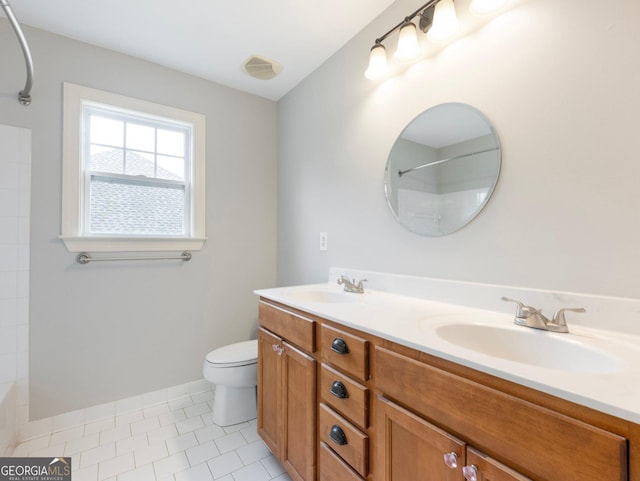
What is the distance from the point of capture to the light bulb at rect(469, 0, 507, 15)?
110 centimetres

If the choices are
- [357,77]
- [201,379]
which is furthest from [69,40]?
[201,379]

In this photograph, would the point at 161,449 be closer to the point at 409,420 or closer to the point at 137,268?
the point at 137,268

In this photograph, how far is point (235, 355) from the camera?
1.89 meters

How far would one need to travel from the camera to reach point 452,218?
130cm

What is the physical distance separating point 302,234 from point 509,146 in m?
1.48

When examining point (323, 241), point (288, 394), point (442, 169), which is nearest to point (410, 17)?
point (442, 169)

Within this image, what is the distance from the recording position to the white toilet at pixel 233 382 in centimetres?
181

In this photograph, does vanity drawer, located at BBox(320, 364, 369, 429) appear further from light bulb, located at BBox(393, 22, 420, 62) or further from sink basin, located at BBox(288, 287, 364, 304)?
light bulb, located at BBox(393, 22, 420, 62)

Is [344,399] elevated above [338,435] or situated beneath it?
elevated above

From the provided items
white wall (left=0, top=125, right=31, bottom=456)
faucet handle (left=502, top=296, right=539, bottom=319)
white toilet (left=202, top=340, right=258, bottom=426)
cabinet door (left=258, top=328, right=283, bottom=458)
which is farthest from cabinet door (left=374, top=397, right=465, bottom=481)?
white wall (left=0, top=125, right=31, bottom=456)

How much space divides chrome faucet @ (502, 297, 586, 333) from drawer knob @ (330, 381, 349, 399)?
2.04 feet

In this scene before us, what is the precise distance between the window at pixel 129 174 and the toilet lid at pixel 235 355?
79 cm

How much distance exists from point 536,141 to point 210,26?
71.7 inches

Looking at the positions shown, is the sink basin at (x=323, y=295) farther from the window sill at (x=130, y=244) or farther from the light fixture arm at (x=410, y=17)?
the light fixture arm at (x=410, y=17)
